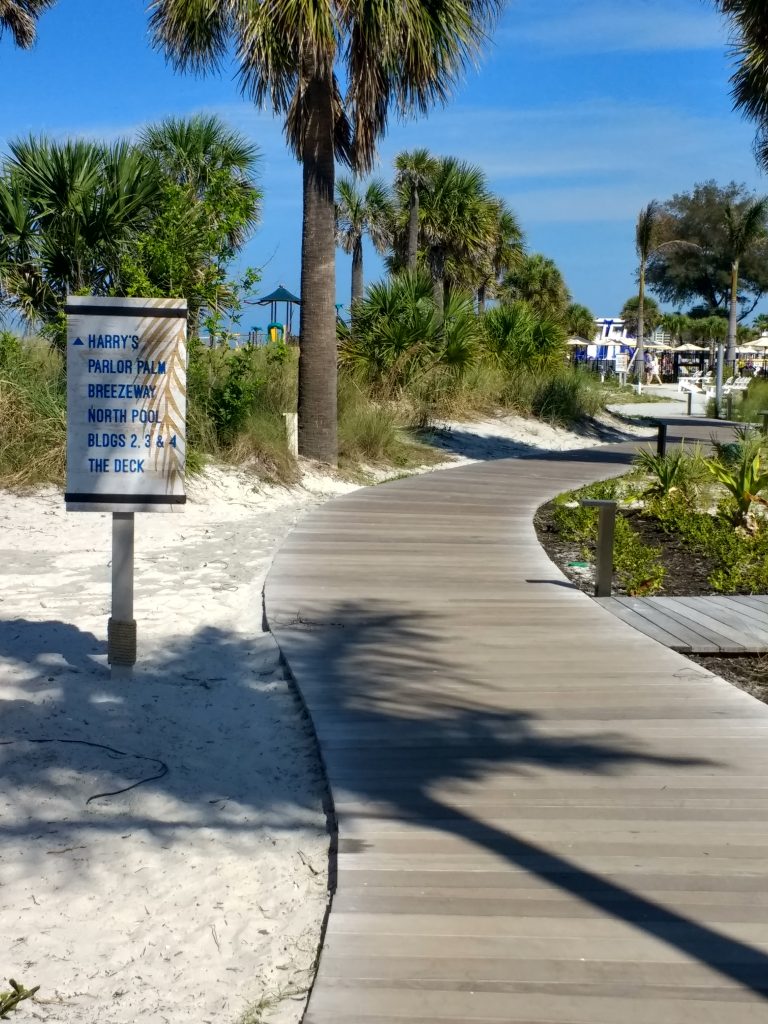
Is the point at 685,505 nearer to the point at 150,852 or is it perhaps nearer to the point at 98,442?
the point at 98,442

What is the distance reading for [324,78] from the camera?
14250 millimetres

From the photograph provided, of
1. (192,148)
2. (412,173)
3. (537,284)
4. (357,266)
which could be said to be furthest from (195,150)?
(537,284)

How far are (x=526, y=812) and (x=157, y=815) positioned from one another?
1.38 metres

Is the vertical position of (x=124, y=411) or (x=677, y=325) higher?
(x=677, y=325)

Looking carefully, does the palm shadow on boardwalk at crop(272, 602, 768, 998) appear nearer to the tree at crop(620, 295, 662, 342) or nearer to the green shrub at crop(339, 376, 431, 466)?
the green shrub at crop(339, 376, 431, 466)

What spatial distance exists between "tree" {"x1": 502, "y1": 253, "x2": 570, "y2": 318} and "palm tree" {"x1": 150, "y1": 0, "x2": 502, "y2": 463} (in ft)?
156

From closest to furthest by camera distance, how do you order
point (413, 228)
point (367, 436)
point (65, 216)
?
1. point (65, 216)
2. point (367, 436)
3. point (413, 228)

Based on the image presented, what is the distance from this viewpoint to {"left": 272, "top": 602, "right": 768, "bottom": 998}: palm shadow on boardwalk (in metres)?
3.40

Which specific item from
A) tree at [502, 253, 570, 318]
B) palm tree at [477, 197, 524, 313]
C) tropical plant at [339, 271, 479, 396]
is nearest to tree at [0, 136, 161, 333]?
tropical plant at [339, 271, 479, 396]

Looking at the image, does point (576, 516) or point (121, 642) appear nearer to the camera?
point (121, 642)

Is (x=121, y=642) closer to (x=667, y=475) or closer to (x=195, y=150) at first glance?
(x=667, y=475)

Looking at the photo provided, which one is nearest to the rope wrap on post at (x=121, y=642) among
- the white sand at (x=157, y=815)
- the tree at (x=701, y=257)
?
the white sand at (x=157, y=815)

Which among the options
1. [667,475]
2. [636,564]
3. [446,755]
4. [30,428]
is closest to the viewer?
[446,755]

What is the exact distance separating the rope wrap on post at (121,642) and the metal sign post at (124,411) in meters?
0.61
